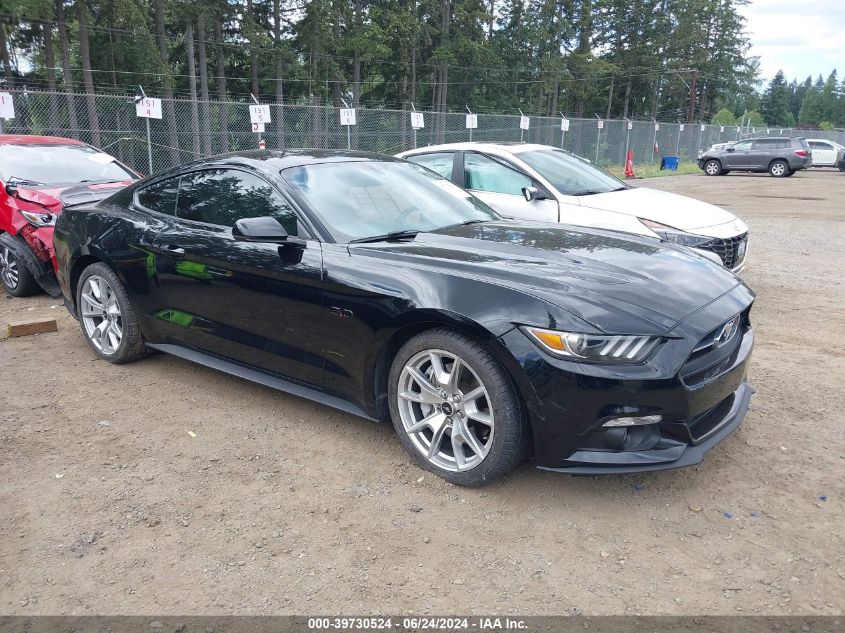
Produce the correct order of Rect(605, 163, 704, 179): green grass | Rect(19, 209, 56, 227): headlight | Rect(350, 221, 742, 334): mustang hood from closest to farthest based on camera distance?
Rect(350, 221, 742, 334): mustang hood, Rect(19, 209, 56, 227): headlight, Rect(605, 163, 704, 179): green grass

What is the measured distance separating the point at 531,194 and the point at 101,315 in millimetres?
3989

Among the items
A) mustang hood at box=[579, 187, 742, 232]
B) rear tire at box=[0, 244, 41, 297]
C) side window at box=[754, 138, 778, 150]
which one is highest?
side window at box=[754, 138, 778, 150]

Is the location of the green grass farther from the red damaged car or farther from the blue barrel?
the red damaged car

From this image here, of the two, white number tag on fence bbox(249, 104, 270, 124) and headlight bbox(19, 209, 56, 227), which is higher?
white number tag on fence bbox(249, 104, 270, 124)

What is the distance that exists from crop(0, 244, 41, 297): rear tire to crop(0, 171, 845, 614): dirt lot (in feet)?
8.78

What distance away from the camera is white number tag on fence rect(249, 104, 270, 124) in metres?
15.8

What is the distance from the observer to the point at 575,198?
6.57 m

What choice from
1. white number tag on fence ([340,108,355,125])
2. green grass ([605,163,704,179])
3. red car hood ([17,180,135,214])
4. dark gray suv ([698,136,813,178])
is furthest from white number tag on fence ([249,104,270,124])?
dark gray suv ([698,136,813,178])

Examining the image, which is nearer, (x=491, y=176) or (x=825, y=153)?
(x=491, y=176)

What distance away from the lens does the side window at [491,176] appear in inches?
272

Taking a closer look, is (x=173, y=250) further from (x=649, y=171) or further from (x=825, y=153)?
(x=825, y=153)

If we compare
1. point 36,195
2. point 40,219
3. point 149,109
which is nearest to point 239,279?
point 40,219

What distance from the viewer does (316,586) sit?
8.17 feet

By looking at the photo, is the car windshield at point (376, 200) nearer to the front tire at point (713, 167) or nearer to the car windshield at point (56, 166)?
the car windshield at point (56, 166)
